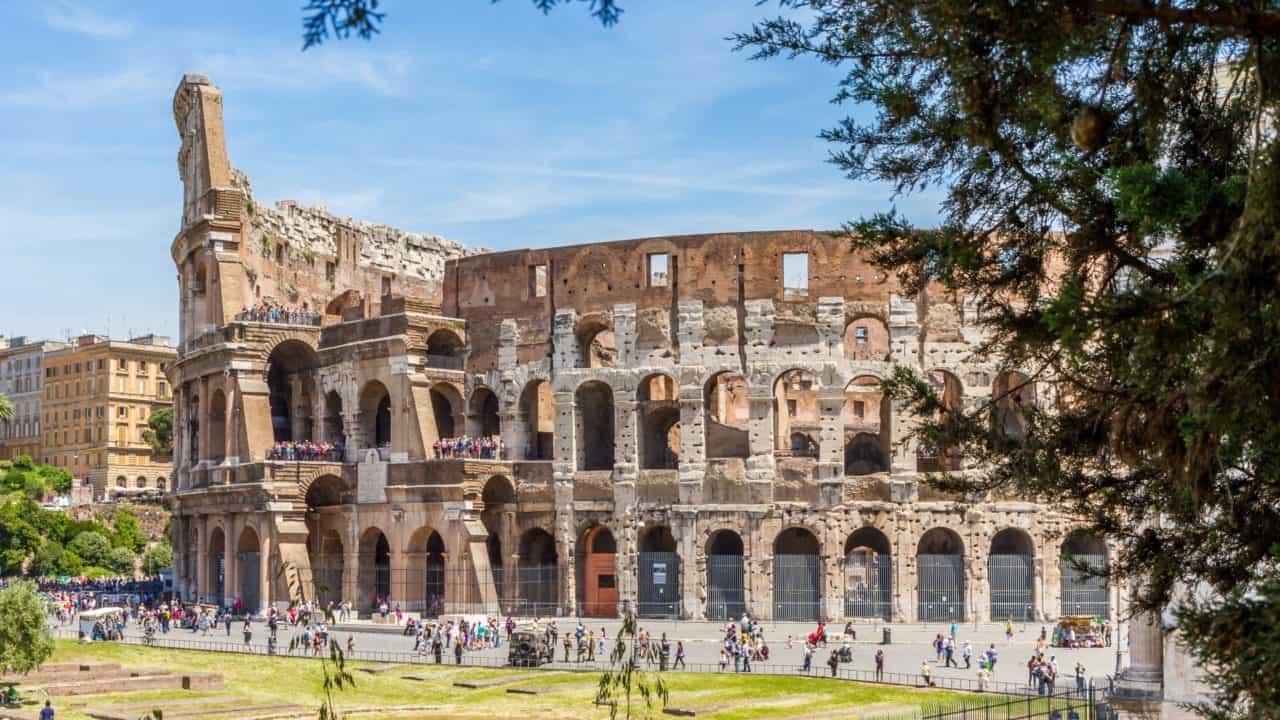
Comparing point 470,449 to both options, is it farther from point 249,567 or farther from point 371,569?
point 249,567

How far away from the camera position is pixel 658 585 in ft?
152

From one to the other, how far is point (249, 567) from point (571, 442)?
412 inches

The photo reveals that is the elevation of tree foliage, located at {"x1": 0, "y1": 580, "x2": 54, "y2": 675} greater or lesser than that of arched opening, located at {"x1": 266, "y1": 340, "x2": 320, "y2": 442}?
lesser

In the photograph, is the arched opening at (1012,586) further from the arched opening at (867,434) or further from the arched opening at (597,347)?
the arched opening at (597,347)

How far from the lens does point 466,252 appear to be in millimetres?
60000

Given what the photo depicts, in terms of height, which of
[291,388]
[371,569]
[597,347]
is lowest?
[371,569]

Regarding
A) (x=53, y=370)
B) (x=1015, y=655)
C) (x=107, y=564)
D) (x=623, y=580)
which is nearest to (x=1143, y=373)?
(x=1015, y=655)

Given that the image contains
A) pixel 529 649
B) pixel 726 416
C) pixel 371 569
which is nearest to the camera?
pixel 529 649

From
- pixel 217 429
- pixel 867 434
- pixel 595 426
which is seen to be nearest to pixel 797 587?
pixel 595 426

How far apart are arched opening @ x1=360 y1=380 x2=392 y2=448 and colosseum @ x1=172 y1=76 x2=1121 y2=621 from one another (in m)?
0.10

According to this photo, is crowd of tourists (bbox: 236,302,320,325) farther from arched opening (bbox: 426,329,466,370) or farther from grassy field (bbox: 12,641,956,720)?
grassy field (bbox: 12,641,956,720)

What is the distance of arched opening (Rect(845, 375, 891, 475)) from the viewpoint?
4826 cm

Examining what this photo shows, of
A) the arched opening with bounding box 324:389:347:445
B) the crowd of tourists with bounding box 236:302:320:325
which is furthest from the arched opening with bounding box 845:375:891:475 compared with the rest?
the crowd of tourists with bounding box 236:302:320:325

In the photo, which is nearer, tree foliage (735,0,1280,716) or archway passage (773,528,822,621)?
tree foliage (735,0,1280,716)
